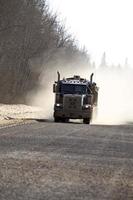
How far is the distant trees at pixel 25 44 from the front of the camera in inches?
2608

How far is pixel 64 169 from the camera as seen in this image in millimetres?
15984

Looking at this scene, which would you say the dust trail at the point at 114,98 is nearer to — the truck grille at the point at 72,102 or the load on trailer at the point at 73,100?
the load on trailer at the point at 73,100

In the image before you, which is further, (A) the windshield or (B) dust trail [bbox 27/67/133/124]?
(B) dust trail [bbox 27/67/133/124]

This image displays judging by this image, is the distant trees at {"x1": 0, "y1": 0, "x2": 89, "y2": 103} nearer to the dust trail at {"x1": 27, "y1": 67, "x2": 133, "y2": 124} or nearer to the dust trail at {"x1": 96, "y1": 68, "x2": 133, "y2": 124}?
the dust trail at {"x1": 27, "y1": 67, "x2": 133, "y2": 124}

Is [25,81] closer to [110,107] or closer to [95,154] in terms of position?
[110,107]

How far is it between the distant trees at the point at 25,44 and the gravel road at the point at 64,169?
135 ft

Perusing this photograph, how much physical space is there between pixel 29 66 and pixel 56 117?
38698 millimetres

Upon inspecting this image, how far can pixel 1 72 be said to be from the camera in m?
68.7

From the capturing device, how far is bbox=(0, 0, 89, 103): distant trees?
66.2 metres

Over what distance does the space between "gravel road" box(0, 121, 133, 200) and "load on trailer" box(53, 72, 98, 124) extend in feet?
57.5

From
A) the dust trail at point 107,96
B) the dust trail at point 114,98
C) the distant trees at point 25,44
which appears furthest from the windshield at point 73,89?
the distant trees at point 25,44

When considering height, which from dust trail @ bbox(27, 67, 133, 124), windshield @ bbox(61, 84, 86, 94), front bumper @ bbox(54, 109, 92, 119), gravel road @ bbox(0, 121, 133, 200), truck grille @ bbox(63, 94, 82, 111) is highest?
gravel road @ bbox(0, 121, 133, 200)

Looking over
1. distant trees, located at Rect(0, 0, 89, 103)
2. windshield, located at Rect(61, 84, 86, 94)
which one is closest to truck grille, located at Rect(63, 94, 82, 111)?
windshield, located at Rect(61, 84, 86, 94)

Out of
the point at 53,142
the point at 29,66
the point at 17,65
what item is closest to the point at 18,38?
the point at 17,65
